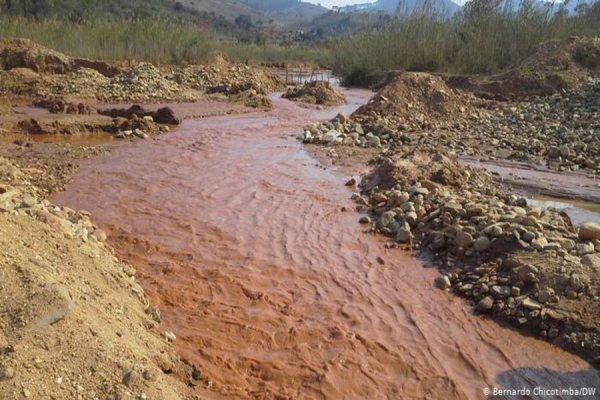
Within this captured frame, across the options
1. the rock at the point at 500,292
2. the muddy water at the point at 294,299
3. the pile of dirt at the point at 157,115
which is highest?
the rock at the point at 500,292

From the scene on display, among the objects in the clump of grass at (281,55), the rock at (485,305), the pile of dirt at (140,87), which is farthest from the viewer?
the clump of grass at (281,55)

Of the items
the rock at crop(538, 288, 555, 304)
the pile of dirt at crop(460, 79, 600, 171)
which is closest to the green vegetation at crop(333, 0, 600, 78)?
the pile of dirt at crop(460, 79, 600, 171)

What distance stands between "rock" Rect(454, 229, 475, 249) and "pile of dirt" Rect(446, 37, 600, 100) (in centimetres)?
1192

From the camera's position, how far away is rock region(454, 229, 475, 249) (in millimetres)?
5266

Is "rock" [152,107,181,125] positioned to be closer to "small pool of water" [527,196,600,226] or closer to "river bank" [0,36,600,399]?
"river bank" [0,36,600,399]

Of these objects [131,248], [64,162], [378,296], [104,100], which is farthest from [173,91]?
[378,296]

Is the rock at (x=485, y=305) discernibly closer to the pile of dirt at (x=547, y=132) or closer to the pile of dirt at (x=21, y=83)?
the pile of dirt at (x=547, y=132)

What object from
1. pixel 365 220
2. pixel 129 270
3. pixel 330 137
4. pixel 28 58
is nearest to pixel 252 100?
pixel 330 137

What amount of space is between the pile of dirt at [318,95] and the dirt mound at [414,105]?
436 centimetres

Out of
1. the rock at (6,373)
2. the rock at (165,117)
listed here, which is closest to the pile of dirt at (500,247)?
the rock at (6,373)

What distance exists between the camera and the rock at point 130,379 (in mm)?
2617

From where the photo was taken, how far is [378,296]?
469 cm

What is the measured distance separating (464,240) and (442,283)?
0.65 metres

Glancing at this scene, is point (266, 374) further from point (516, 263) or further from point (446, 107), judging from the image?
point (446, 107)
